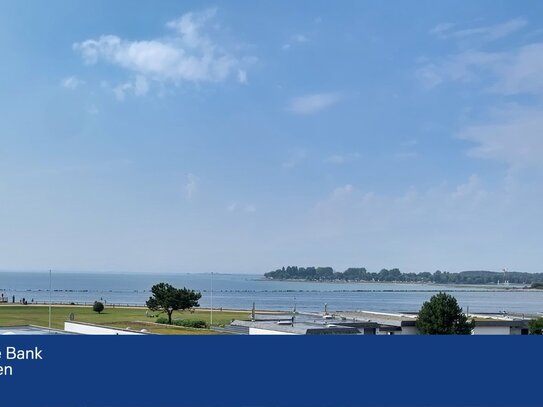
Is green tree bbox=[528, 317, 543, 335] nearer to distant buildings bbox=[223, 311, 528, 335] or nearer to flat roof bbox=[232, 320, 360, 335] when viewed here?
distant buildings bbox=[223, 311, 528, 335]

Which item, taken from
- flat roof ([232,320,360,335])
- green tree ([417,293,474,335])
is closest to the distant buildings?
flat roof ([232,320,360,335])
